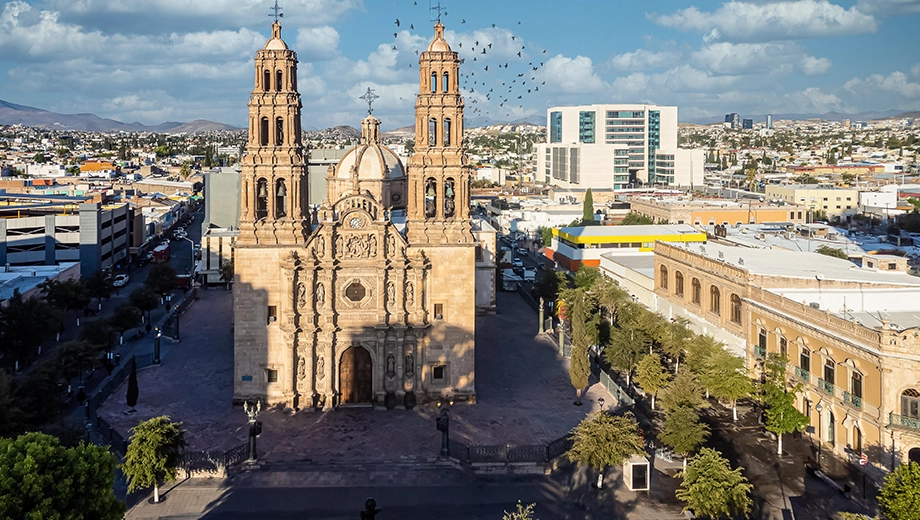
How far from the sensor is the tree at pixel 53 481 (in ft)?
57.4

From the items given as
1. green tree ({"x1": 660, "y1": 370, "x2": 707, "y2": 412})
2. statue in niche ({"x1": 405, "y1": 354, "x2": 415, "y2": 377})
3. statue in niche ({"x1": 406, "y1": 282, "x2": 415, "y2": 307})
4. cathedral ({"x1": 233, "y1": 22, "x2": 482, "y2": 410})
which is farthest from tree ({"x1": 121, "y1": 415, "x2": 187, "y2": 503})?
green tree ({"x1": 660, "y1": 370, "x2": 707, "y2": 412})

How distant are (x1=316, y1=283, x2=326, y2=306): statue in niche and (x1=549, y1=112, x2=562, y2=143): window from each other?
140641 millimetres

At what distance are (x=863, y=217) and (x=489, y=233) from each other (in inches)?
2338

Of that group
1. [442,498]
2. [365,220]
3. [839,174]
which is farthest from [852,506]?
[839,174]

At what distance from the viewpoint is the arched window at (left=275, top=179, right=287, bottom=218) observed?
36.2 meters

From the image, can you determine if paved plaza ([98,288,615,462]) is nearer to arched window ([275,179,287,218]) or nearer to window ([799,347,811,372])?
window ([799,347,811,372])

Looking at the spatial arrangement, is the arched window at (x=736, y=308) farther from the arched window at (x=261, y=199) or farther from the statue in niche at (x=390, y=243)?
the arched window at (x=261, y=199)

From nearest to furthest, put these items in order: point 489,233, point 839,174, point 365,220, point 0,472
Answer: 1. point 0,472
2. point 365,220
3. point 489,233
4. point 839,174

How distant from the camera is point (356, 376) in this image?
35.8m

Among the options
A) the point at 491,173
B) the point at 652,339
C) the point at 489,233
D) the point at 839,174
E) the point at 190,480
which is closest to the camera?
the point at 190,480

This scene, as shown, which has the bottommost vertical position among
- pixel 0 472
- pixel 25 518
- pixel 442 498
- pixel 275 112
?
pixel 442 498

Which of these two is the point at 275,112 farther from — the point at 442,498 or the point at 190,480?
the point at 442,498

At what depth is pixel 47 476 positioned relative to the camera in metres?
17.9

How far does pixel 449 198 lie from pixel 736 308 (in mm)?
16084
